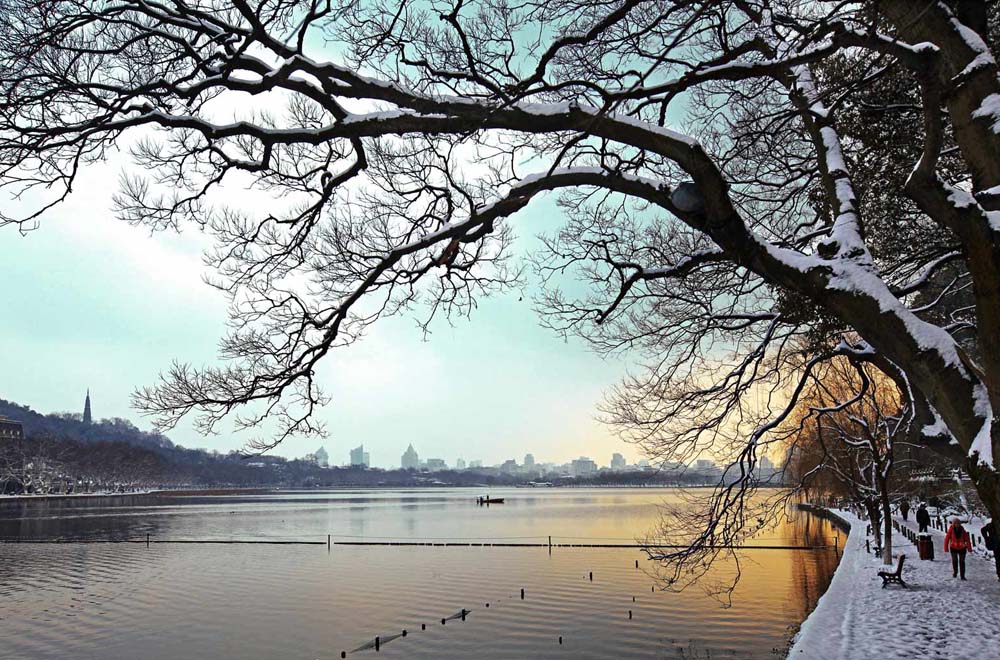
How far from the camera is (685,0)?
514 centimetres

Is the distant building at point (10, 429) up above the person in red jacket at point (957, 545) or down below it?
above

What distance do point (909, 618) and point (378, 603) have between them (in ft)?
59.6

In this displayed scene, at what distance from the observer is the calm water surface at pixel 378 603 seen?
2036 cm

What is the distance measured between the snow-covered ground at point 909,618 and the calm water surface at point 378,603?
8.85 feet

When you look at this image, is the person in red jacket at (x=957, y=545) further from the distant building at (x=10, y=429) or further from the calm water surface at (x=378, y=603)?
the distant building at (x=10, y=429)

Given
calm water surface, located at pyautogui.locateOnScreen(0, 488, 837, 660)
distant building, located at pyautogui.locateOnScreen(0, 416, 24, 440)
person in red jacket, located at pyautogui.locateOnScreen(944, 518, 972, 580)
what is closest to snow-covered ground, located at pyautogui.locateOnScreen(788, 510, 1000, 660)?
person in red jacket, located at pyautogui.locateOnScreen(944, 518, 972, 580)

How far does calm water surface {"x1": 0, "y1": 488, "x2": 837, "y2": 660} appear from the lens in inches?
802

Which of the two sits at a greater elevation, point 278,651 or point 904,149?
point 904,149

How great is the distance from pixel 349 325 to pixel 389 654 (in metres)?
13.2

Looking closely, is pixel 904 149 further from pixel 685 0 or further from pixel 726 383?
pixel 685 0

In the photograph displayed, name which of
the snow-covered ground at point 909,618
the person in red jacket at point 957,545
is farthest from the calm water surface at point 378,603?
the person in red jacket at point 957,545

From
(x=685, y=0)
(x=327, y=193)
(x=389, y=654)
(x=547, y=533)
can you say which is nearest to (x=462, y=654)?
(x=389, y=654)

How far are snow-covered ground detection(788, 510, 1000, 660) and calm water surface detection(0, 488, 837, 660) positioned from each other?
2.70 meters

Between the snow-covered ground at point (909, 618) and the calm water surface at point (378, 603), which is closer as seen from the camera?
the snow-covered ground at point (909, 618)
